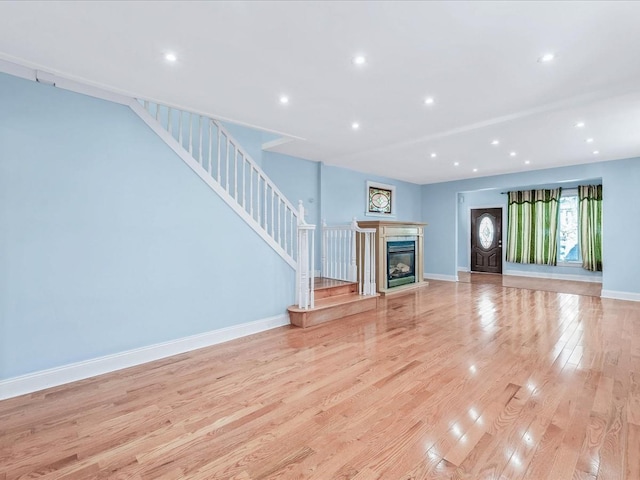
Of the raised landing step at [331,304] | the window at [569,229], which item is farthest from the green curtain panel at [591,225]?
the raised landing step at [331,304]

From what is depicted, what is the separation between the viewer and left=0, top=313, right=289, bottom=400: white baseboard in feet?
8.11

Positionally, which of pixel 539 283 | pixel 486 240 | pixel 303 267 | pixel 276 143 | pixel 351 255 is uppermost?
pixel 276 143

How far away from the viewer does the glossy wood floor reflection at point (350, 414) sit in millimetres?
1673

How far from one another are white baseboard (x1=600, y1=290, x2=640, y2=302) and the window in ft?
8.36

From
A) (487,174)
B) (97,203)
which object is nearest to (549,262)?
(487,174)

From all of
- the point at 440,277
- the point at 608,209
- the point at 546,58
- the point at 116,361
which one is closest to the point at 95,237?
the point at 116,361

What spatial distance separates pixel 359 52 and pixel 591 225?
8.57 m

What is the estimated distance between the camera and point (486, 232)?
32.2 ft

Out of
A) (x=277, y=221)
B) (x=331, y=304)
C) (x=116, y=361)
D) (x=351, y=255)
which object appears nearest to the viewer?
(x=116, y=361)

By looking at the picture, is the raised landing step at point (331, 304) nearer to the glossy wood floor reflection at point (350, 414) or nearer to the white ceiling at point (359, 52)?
the glossy wood floor reflection at point (350, 414)

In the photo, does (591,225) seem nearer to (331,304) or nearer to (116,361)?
(331,304)

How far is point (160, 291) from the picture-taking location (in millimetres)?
3176

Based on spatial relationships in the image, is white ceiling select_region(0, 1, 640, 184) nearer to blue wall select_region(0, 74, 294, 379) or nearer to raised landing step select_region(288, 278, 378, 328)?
blue wall select_region(0, 74, 294, 379)

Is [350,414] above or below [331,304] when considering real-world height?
below
